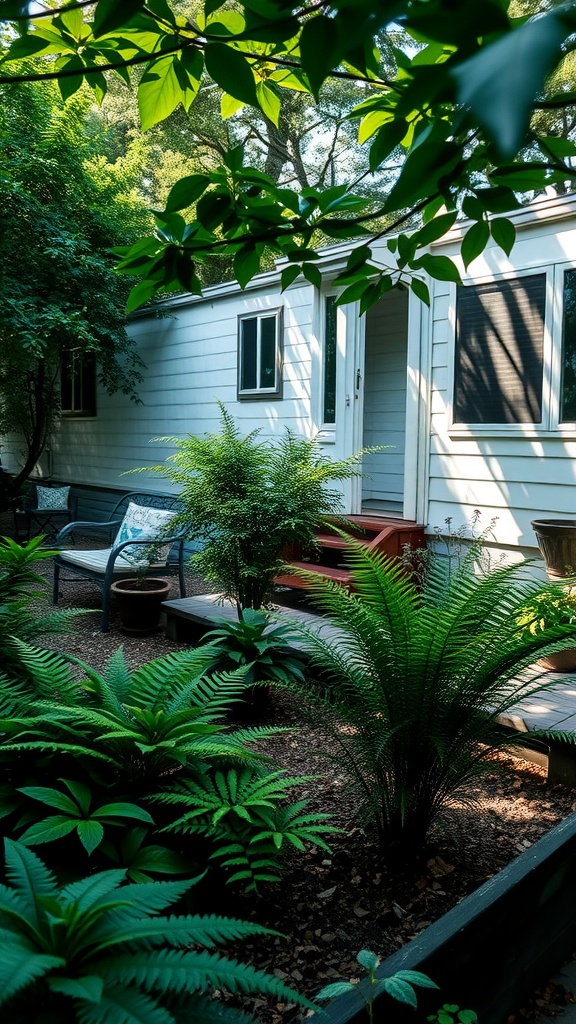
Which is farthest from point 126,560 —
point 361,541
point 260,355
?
point 260,355

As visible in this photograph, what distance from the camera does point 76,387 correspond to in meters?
11.3

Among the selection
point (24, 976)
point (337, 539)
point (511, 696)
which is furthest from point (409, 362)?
point (24, 976)

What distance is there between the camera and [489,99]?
1.06 feet

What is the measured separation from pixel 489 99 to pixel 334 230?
2.57 feet

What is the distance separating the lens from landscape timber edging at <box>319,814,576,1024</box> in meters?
1.37

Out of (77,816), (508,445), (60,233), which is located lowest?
(77,816)

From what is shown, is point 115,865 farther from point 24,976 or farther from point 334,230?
point 334,230

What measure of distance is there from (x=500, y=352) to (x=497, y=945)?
4390 mm

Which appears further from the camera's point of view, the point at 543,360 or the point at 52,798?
the point at 543,360

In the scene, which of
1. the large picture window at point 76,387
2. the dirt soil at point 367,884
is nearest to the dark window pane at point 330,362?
the dirt soil at point 367,884

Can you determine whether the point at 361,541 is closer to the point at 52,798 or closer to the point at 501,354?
the point at 501,354

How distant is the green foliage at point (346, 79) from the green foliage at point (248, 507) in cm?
296

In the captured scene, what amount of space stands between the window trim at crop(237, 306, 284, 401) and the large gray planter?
3.45 meters

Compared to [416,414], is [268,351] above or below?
above
